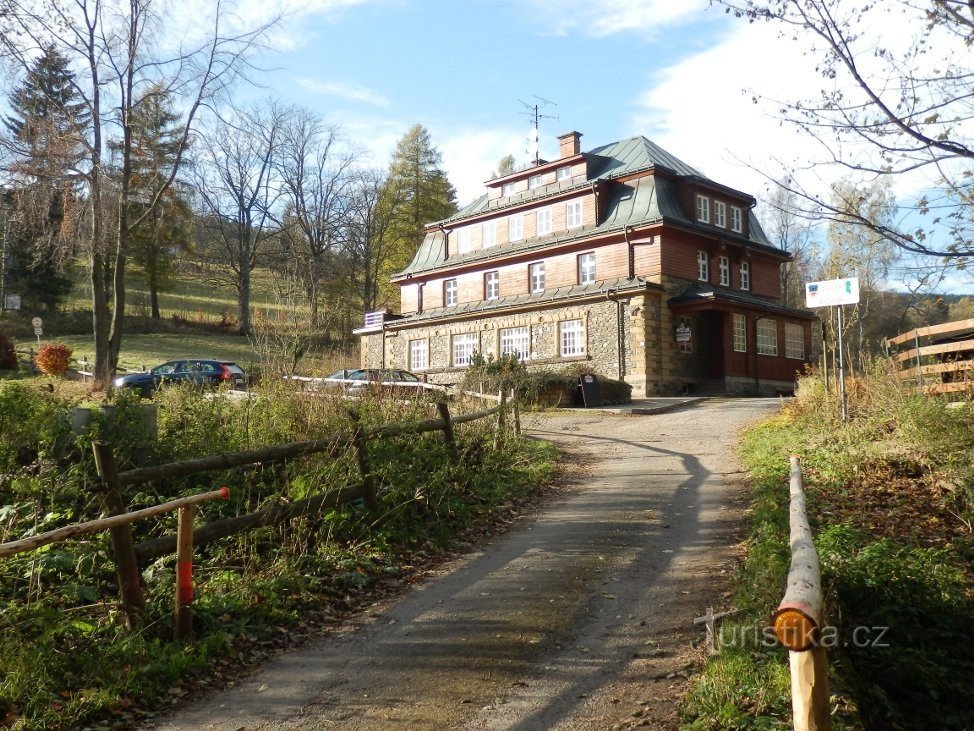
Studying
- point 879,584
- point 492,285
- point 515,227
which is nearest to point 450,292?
point 492,285

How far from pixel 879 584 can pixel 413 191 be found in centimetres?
5178

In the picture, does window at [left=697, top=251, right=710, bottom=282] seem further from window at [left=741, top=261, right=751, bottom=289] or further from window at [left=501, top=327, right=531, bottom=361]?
window at [left=501, top=327, right=531, bottom=361]

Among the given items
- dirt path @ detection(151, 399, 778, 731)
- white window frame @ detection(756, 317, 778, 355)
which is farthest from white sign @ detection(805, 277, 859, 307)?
white window frame @ detection(756, 317, 778, 355)

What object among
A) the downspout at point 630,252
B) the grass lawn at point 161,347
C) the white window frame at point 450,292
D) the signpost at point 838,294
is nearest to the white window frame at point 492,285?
the white window frame at point 450,292

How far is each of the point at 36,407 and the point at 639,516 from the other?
7.62 metres

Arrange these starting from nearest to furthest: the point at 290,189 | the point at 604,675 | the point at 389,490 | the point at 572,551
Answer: the point at 604,675 → the point at 572,551 → the point at 389,490 → the point at 290,189

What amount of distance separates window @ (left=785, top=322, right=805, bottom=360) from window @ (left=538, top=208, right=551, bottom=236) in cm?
1071

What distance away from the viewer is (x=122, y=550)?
19.1 feet

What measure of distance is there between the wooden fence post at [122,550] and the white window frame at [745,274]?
30.1 metres

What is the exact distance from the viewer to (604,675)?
5102 millimetres

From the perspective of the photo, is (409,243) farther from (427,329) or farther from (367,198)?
(427,329)

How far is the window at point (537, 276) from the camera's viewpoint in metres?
32.7

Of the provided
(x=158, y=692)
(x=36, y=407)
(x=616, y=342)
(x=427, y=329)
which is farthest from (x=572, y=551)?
(x=427, y=329)

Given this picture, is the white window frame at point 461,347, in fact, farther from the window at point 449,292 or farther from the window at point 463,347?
the window at point 449,292
